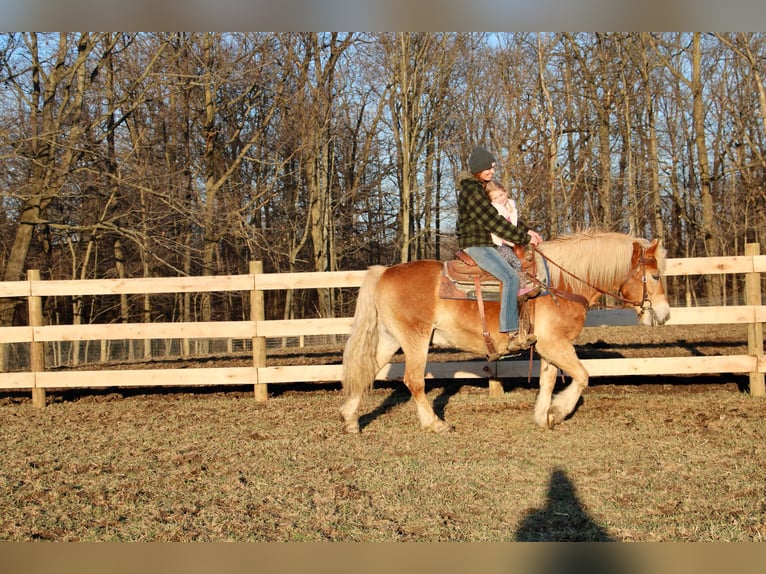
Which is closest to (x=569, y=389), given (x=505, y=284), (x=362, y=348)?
(x=505, y=284)

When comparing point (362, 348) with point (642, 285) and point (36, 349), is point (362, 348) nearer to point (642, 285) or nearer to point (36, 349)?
point (642, 285)

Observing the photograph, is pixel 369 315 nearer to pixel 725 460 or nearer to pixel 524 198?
pixel 725 460

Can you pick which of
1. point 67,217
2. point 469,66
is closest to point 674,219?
point 469,66

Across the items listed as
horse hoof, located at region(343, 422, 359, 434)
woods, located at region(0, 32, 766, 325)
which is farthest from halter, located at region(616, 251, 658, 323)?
woods, located at region(0, 32, 766, 325)

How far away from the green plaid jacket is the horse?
43 centimetres

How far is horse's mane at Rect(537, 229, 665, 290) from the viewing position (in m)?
6.78

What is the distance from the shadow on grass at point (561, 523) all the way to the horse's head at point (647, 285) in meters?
2.75

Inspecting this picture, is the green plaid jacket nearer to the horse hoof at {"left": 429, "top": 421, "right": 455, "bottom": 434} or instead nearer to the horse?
the horse

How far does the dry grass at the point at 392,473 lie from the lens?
13.0ft

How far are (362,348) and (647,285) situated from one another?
2943mm

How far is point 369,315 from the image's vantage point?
22.3 ft

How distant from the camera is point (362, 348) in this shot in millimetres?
6730

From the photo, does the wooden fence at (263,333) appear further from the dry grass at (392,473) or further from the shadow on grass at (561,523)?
the shadow on grass at (561,523)

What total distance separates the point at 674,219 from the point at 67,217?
26460 millimetres
